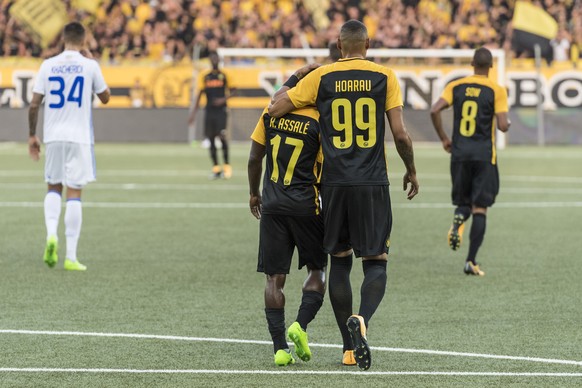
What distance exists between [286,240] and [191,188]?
47.6ft

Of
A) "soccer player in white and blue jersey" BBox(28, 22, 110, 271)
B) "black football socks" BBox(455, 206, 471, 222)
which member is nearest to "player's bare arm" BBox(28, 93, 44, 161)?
"soccer player in white and blue jersey" BBox(28, 22, 110, 271)

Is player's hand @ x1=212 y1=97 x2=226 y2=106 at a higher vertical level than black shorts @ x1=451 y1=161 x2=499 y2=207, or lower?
lower

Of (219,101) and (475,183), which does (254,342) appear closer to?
(475,183)

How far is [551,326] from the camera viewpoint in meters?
8.95

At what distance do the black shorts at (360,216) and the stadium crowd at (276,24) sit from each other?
29887 millimetres

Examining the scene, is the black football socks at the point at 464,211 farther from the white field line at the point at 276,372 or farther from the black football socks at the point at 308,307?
the white field line at the point at 276,372

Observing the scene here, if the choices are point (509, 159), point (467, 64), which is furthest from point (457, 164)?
point (467, 64)

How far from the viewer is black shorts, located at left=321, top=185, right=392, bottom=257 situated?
7.41 meters

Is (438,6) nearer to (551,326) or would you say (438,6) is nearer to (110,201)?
(110,201)

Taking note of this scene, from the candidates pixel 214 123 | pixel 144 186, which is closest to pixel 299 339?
pixel 144 186

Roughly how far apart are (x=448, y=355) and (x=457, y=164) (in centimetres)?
471

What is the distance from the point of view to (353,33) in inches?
292

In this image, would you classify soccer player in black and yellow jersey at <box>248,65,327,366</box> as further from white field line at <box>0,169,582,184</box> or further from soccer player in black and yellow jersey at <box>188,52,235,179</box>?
soccer player in black and yellow jersey at <box>188,52,235,179</box>

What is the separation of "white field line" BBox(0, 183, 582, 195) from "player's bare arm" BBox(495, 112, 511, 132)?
949 centimetres
